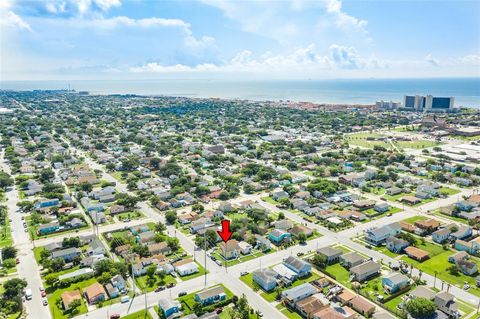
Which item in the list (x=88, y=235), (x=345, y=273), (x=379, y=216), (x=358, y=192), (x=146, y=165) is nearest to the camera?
(x=345, y=273)

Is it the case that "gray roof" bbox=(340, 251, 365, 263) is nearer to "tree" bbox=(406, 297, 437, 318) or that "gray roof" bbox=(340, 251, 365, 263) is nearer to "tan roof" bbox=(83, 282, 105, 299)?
"tree" bbox=(406, 297, 437, 318)

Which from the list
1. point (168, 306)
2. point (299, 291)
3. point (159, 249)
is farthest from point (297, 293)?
point (159, 249)

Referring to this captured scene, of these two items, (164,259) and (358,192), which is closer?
(164,259)

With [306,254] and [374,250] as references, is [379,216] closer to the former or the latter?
[374,250]

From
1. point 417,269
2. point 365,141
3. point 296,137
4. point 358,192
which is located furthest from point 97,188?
point 365,141

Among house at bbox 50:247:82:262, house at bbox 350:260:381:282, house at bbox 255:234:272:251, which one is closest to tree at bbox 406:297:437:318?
house at bbox 350:260:381:282

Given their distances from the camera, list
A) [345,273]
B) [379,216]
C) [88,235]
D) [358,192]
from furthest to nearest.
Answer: [358,192] → [379,216] → [88,235] → [345,273]
